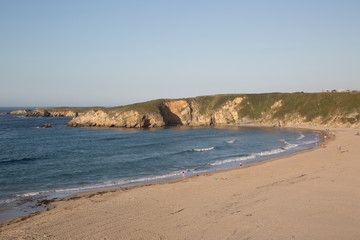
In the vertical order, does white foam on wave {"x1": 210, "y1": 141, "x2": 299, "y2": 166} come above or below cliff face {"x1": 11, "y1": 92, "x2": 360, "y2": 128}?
below

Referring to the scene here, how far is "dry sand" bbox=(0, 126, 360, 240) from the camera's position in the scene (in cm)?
1464

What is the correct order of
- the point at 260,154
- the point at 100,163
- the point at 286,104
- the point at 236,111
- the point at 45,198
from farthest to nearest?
the point at 236,111
the point at 286,104
the point at 260,154
the point at 100,163
the point at 45,198

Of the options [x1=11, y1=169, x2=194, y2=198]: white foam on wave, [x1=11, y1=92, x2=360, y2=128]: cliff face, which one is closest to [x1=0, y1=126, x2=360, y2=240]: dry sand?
[x1=11, y1=169, x2=194, y2=198]: white foam on wave

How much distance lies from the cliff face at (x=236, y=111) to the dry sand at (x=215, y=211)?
57295 millimetres

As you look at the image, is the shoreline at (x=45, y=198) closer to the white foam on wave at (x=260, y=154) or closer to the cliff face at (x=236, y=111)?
the white foam on wave at (x=260, y=154)

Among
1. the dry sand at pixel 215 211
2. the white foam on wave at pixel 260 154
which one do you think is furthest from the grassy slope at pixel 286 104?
the dry sand at pixel 215 211

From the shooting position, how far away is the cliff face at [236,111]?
78.3 meters

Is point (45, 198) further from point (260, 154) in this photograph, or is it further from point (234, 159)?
point (260, 154)

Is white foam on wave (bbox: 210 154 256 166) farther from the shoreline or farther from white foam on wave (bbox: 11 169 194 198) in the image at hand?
white foam on wave (bbox: 11 169 194 198)

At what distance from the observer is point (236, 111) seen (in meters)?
96.4

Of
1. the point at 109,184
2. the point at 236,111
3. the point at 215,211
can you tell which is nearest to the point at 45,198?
the point at 109,184

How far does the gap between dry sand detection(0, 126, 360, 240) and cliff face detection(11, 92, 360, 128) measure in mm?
57295

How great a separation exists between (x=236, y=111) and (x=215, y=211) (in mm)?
81076

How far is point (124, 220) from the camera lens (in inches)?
662
